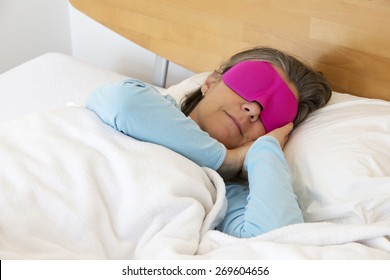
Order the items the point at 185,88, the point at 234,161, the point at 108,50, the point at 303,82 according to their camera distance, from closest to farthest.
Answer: the point at 234,161, the point at 303,82, the point at 185,88, the point at 108,50

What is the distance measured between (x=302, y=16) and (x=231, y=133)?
444 millimetres

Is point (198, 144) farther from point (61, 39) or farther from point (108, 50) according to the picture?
point (61, 39)

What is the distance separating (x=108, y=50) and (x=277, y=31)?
3.21 ft

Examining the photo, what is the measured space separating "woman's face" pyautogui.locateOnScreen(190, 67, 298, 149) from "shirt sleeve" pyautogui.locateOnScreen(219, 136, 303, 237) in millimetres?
78

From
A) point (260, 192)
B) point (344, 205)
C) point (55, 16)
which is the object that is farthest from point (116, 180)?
point (55, 16)

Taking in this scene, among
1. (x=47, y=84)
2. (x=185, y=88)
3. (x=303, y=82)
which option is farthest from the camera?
(x=47, y=84)

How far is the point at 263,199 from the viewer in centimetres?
91

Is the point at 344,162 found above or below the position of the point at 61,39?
above

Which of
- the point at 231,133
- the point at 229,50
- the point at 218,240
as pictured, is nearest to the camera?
the point at 218,240

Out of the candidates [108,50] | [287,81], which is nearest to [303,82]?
[287,81]

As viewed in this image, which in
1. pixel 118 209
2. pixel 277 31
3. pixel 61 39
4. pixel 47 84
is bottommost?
pixel 61 39

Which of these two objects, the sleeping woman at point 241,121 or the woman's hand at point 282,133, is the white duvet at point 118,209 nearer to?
the sleeping woman at point 241,121

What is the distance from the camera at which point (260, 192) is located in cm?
92

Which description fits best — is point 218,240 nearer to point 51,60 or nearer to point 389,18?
point 389,18
